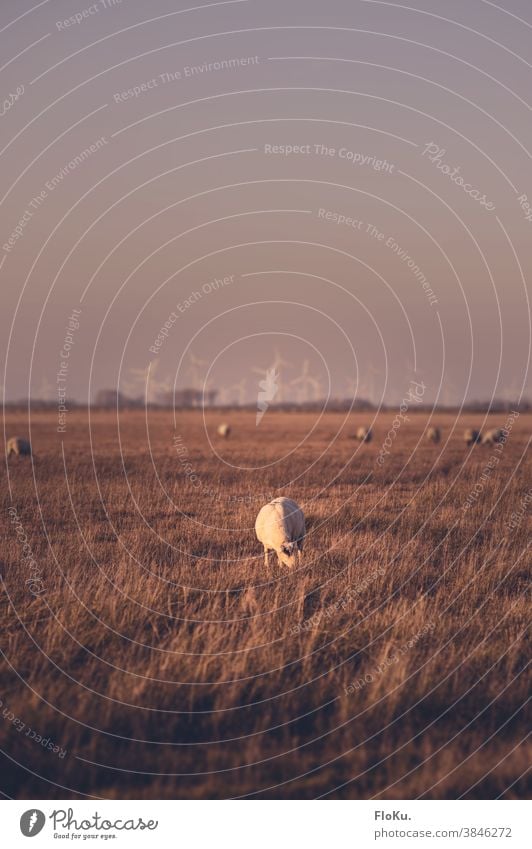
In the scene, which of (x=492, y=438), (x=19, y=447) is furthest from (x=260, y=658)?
(x=492, y=438)

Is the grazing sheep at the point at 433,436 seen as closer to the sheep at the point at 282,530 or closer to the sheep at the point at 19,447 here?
the sheep at the point at 19,447

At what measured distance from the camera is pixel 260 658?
8.80 meters

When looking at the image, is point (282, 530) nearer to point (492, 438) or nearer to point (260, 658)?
point (260, 658)

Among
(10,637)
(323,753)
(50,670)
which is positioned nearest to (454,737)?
(323,753)

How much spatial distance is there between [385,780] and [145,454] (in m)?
32.7

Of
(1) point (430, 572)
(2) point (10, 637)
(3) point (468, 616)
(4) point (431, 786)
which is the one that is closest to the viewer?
(4) point (431, 786)

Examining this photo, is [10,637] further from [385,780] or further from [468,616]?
[468,616]

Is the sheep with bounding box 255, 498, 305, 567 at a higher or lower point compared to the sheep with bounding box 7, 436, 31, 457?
lower

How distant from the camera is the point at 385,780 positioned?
264 inches

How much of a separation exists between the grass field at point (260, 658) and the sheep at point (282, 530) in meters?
0.34

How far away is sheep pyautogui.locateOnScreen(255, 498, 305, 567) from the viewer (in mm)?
13023

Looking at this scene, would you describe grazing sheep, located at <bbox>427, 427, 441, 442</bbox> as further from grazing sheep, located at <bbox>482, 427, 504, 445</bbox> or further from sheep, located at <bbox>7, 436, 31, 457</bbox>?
sheep, located at <bbox>7, 436, 31, 457</bbox>

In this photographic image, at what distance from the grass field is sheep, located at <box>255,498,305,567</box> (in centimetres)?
34

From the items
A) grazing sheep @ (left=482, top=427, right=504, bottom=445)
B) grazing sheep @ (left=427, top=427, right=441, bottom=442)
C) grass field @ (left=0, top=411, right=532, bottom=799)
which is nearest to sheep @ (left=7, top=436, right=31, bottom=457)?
grass field @ (left=0, top=411, right=532, bottom=799)
